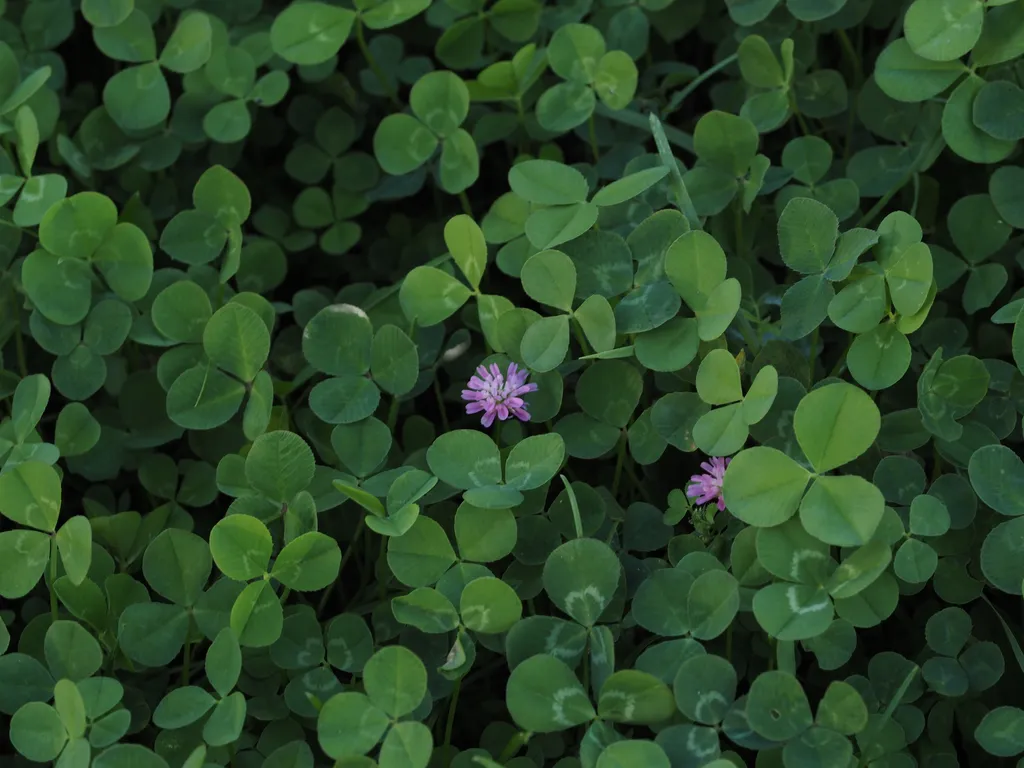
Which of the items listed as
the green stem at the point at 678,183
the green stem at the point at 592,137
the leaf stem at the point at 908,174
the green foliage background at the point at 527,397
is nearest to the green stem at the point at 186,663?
the green foliage background at the point at 527,397

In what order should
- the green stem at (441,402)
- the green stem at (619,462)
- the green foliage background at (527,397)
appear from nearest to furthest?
the green foliage background at (527,397) < the green stem at (619,462) < the green stem at (441,402)

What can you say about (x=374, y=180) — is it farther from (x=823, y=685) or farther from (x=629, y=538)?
(x=823, y=685)

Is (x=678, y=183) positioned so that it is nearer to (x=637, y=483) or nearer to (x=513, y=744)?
(x=637, y=483)

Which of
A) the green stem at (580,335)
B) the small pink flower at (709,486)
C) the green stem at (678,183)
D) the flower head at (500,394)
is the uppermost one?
the green stem at (678,183)

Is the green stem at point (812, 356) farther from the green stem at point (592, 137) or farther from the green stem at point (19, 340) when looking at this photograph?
the green stem at point (19, 340)

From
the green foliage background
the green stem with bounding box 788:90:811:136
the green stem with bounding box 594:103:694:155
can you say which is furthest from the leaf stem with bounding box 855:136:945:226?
the green stem with bounding box 594:103:694:155

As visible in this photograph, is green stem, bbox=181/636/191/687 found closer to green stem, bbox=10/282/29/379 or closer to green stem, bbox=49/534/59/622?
green stem, bbox=49/534/59/622
